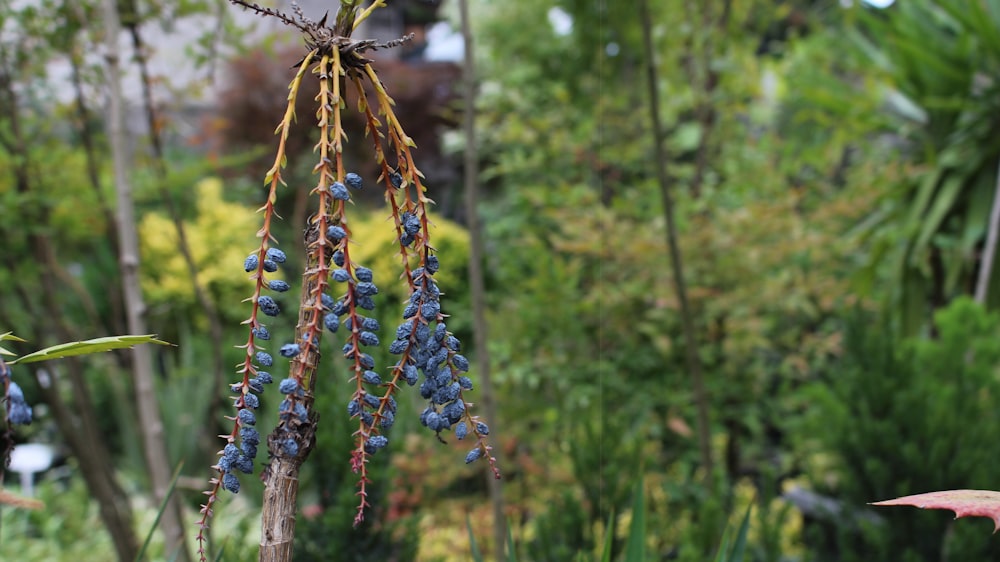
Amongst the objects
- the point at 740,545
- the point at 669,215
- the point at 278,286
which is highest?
the point at 669,215

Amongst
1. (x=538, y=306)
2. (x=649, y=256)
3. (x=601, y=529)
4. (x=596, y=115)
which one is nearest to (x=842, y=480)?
(x=601, y=529)

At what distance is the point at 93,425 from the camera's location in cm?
308

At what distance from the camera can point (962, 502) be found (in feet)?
2.73

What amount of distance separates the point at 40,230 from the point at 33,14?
79 centimetres

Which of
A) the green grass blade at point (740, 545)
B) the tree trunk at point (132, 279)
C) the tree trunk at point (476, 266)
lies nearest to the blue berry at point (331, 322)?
the green grass blade at point (740, 545)

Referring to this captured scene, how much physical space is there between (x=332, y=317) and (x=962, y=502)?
683mm

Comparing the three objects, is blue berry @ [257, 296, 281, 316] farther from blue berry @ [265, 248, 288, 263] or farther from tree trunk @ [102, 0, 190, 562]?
tree trunk @ [102, 0, 190, 562]

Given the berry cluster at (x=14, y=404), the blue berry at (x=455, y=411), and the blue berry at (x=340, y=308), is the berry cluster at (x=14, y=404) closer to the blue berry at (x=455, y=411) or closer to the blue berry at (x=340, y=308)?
the blue berry at (x=340, y=308)

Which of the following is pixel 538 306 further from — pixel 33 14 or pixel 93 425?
pixel 33 14

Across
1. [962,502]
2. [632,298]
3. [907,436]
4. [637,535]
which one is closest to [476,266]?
[637,535]

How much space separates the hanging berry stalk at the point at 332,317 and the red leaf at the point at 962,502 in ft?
1.47

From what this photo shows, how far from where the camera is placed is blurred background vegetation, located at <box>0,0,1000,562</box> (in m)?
2.23

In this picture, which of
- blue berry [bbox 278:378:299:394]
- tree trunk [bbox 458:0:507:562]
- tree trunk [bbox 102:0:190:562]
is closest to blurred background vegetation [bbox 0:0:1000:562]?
tree trunk [bbox 458:0:507:562]

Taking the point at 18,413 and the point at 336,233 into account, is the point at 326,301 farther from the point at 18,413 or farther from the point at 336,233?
the point at 18,413
